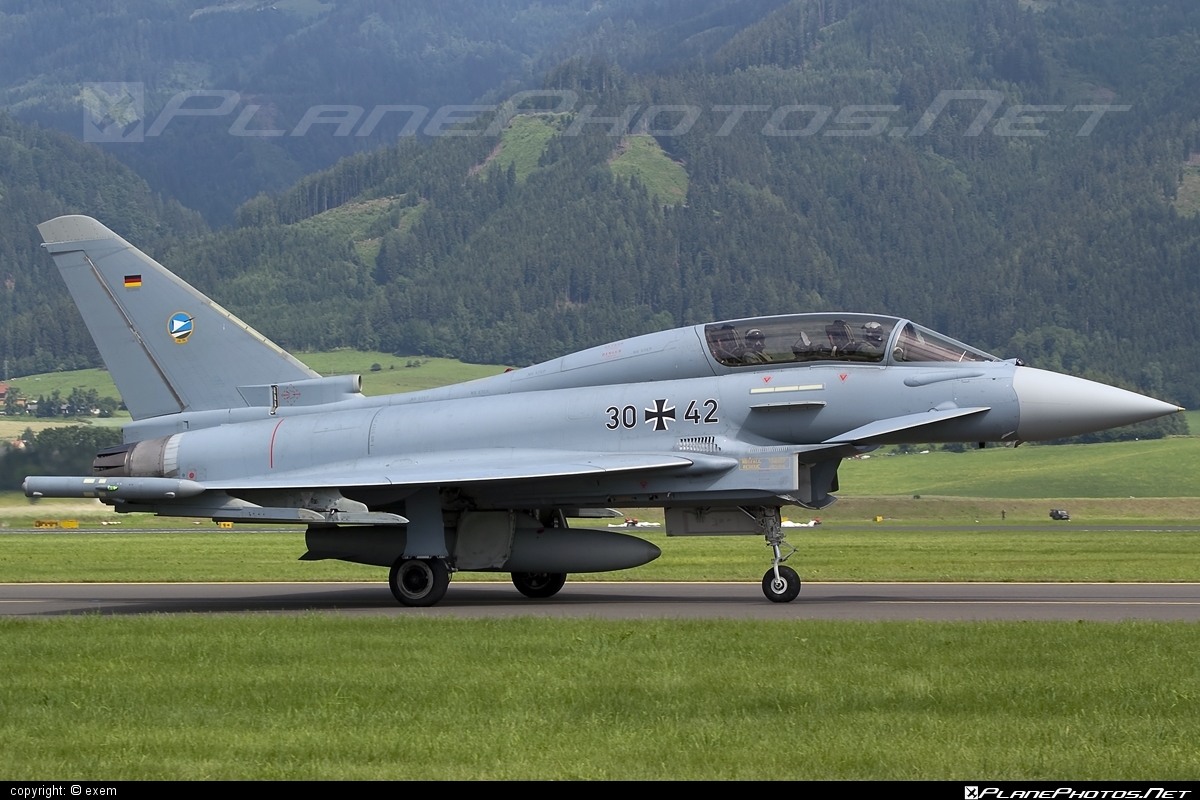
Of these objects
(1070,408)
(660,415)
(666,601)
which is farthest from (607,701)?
(1070,408)

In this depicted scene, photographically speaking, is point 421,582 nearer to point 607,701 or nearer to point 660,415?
point 660,415

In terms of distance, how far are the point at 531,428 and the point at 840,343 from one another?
4068mm

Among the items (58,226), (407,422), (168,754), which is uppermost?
(58,226)

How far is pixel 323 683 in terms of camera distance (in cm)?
1091

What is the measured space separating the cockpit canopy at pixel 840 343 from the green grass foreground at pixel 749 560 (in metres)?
5.99

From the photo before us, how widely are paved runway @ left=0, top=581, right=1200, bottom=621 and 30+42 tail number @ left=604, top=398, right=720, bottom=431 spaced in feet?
7.47

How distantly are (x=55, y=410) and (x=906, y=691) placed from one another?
153148 mm

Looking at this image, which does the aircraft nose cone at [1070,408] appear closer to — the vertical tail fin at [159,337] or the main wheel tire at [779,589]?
the main wheel tire at [779,589]

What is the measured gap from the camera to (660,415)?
18.0 metres

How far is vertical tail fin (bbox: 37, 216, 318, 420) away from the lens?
65.5ft

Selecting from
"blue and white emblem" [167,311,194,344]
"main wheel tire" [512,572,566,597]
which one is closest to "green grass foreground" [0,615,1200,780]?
"main wheel tire" [512,572,566,597]

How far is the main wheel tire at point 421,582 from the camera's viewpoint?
1817 centimetres

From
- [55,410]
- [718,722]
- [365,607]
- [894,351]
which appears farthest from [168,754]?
[55,410]

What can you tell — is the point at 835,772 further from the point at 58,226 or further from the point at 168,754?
the point at 58,226
